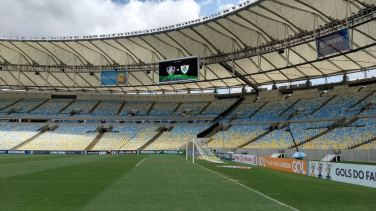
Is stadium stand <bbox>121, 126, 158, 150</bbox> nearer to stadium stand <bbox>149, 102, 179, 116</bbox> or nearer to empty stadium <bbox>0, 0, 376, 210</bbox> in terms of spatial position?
empty stadium <bbox>0, 0, 376, 210</bbox>

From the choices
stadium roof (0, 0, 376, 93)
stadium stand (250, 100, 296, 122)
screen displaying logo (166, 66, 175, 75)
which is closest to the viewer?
stadium roof (0, 0, 376, 93)

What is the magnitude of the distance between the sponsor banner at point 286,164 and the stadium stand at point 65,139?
123 ft

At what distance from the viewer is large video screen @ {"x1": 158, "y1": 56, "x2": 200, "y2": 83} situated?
36.3 m

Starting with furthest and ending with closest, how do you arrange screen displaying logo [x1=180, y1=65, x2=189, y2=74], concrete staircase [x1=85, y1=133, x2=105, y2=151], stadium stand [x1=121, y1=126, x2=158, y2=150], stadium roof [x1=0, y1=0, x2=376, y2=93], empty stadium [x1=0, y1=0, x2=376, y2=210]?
stadium stand [x1=121, y1=126, x2=158, y2=150] < concrete staircase [x1=85, y1=133, x2=105, y2=151] < screen displaying logo [x1=180, y1=65, x2=189, y2=74] < stadium roof [x1=0, y1=0, x2=376, y2=93] < empty stadium [x1=0, y1=0, x2=376, y2=210]

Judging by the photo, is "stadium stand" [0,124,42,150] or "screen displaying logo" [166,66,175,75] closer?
"screen displaying logo" [166,66,175,75]

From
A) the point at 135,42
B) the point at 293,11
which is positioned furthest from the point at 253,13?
the point at 135,42

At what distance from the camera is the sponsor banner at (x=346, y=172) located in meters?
12.4

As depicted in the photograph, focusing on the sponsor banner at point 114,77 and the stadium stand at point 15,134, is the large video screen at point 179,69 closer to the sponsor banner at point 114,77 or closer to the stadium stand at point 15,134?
the sponsor banner at point 114,77

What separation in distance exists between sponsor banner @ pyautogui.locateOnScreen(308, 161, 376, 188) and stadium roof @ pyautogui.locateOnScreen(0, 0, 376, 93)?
51.3ft

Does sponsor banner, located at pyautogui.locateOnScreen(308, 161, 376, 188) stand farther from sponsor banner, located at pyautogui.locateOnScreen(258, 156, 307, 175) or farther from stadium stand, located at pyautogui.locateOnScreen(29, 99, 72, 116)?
stadium stand, located at pyautogui.locateOnScreen(29, 99, 72, 116)

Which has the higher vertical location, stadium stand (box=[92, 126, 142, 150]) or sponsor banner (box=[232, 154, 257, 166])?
stadium stand (box=[92, 126, 142, 150])

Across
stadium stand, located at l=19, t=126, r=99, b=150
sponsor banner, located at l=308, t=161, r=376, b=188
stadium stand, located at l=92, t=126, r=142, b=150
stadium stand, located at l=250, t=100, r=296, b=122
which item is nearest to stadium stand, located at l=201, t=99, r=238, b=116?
stadium stand, located at l=250, t=100, r=296, b=122

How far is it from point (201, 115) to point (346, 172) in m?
46.2

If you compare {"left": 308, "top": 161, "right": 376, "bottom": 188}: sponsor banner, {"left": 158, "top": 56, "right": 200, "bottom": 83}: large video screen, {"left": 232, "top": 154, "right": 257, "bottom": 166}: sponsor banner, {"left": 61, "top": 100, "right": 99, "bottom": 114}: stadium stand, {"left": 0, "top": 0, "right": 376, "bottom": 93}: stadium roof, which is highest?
{"left": 0, "top": 0, "right": 376, "bottom": 93}: stadium roof
